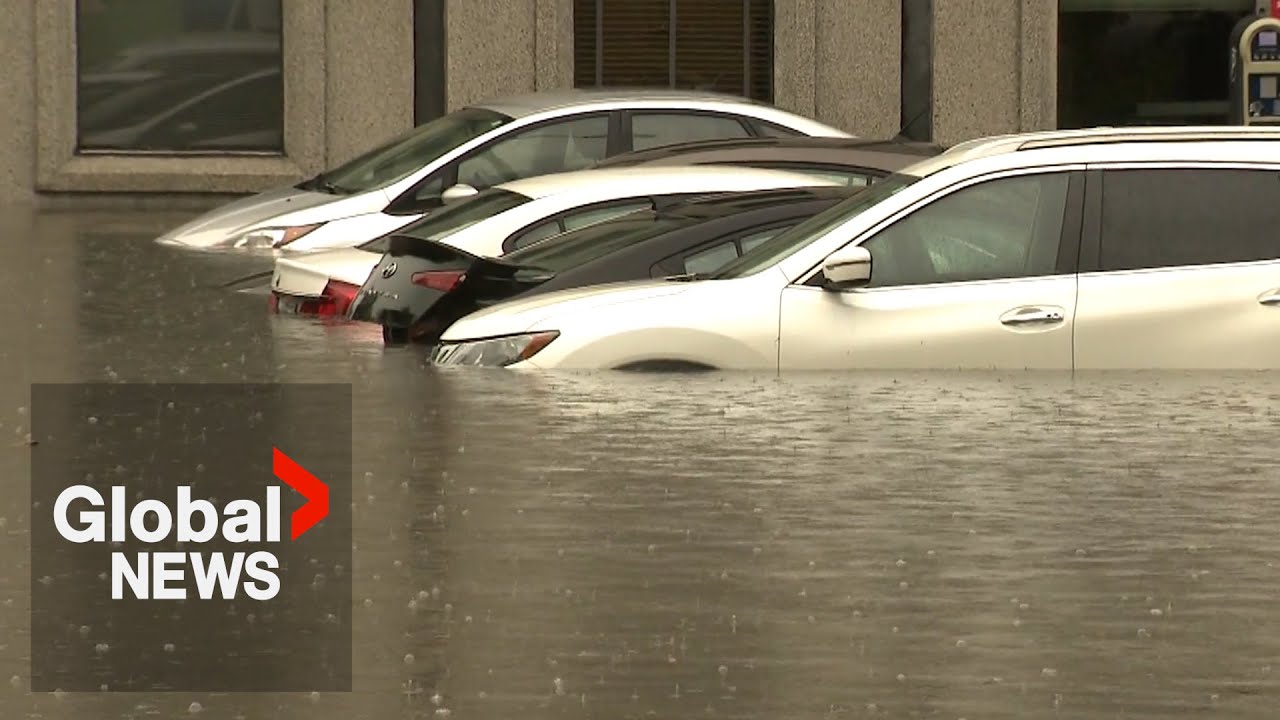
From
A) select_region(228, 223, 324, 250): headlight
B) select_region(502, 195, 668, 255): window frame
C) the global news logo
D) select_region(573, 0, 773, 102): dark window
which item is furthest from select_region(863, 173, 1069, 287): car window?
select_region(573, 0, 773, 102): dark window

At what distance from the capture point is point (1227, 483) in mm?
10242

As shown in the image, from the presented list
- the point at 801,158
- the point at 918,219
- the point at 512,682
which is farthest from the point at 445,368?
the point at 512,682

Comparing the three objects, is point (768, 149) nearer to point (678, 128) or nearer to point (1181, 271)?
point (678, 128)

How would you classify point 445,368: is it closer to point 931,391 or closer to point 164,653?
point 931,391

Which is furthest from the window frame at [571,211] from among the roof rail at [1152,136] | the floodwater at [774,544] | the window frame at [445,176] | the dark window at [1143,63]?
the dark window at [1143,63]

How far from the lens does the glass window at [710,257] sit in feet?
44.0

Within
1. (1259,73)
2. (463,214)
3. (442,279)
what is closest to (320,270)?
(463,214)

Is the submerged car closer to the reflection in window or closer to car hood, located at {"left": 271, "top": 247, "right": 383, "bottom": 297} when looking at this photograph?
car hood, located at {"left": 271, "top": 247, "right": 383, "bottom": 297}

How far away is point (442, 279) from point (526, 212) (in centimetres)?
116

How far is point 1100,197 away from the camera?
1220cm

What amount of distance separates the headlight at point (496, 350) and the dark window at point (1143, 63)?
1634cm

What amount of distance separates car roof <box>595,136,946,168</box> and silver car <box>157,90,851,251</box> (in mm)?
2118

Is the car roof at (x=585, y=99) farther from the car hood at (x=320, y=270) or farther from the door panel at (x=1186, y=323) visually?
the door panel at (x=1186, y=323)

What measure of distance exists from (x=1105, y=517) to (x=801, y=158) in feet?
23.9
